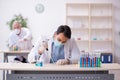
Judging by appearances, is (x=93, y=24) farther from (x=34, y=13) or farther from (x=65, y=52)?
(x=65, y=52)

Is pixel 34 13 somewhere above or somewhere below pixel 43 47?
above

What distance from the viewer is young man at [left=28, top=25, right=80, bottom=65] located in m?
3.15

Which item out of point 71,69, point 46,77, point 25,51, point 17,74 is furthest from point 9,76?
point 25,51

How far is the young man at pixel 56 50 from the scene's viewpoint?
124 inches

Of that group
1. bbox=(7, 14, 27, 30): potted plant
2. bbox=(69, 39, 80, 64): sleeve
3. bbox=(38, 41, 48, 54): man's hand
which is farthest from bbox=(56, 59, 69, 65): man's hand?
bbox=(7, 14, 27, 30): potted plant

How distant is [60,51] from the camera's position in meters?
3.30

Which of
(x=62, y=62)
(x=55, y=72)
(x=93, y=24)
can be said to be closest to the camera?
(x=55, y=72)

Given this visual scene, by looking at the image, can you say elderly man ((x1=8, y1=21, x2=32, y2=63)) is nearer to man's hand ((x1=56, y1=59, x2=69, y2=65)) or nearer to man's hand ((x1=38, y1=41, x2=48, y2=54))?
man's hand ((x1=38, y1=41, x2=48, y2=54))

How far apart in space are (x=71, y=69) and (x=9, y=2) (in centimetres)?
546

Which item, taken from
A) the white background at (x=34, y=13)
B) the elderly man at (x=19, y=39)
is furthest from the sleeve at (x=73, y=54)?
the white background at (x=34, y=13)

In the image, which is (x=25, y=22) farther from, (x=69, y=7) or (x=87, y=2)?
(x=87, y=2)

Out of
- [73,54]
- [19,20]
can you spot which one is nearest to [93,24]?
[19,20]

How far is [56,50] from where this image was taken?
10.8ft

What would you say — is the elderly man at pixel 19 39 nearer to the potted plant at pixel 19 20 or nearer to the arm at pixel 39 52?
the potted plant at pixel 19 20
